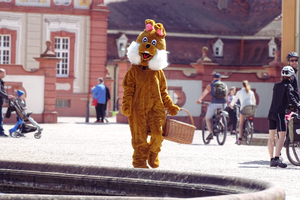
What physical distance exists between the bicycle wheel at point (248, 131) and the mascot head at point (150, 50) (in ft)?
26.5

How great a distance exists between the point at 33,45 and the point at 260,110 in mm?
13179

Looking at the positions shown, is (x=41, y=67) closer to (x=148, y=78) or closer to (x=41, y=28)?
(x=41, y=28)

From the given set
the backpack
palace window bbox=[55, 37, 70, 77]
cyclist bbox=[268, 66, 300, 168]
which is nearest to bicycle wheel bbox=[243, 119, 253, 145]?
the backpack

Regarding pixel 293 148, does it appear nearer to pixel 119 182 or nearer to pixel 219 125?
pixel 219 125

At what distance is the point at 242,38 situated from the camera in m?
51.2

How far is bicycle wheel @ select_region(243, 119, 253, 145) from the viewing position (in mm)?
16734

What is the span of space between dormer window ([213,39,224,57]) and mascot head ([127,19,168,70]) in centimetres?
4203

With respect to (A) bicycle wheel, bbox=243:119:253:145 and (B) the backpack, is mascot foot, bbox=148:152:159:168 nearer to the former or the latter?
(B) the backpack

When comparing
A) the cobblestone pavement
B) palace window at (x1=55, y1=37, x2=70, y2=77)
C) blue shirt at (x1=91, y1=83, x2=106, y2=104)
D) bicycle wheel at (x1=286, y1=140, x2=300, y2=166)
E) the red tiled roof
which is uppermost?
the red tiled roof

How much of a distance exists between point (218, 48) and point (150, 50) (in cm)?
4268

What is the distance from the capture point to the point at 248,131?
16.8 m

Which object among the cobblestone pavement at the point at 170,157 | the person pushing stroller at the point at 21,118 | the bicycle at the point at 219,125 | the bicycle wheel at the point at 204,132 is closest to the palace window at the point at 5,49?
the person pushing stroller at the point at 21,118

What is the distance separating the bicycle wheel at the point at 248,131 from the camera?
54.9 feet

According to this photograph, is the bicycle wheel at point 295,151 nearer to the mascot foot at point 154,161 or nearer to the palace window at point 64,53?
the mascot foot at point 154,161
